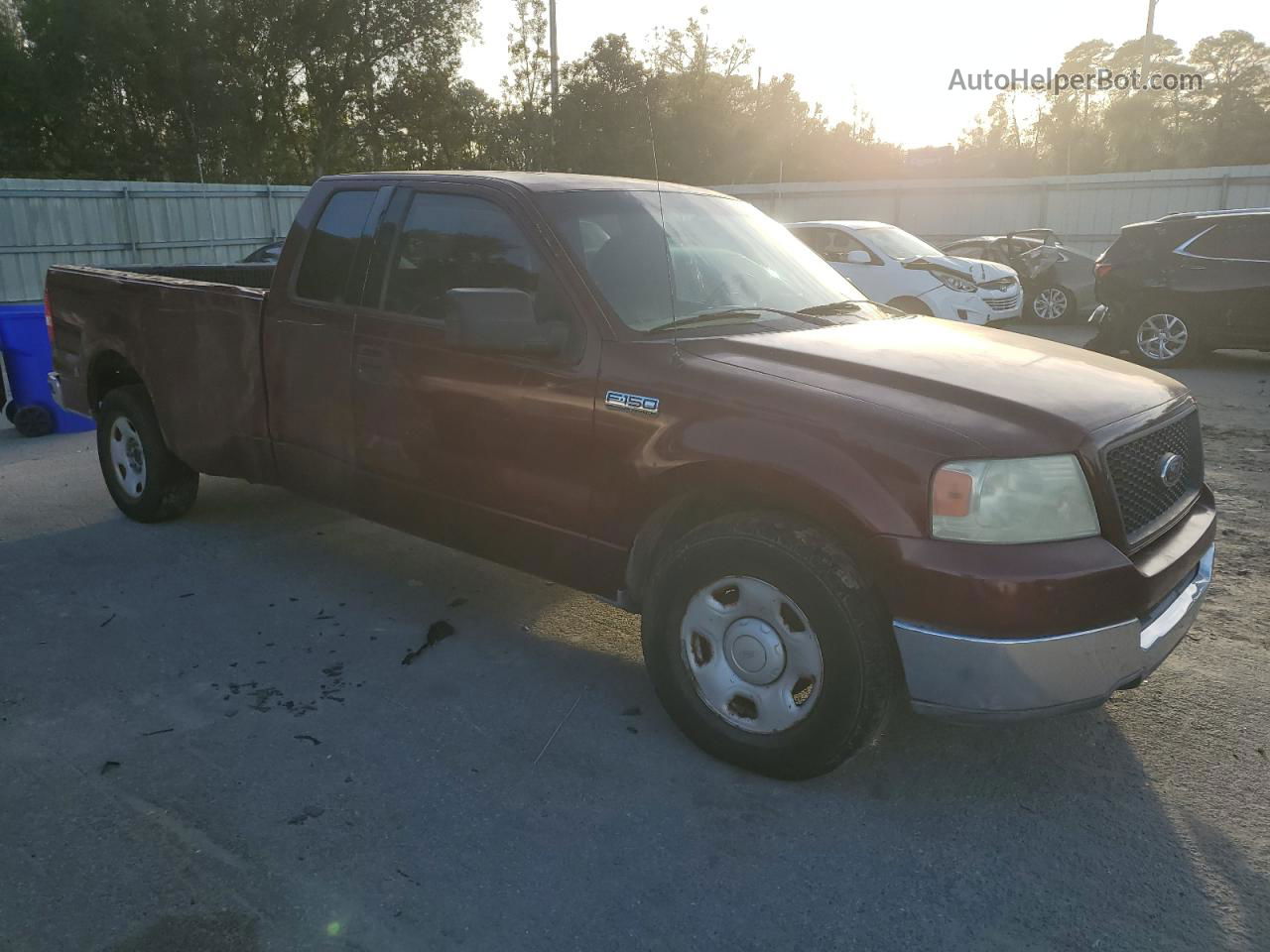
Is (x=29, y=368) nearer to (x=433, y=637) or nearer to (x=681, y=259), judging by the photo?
(x=433, y=637)

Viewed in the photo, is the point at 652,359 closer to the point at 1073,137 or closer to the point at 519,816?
the point at 519,816

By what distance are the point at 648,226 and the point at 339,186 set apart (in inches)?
61.6

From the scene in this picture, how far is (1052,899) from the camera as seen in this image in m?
2.71

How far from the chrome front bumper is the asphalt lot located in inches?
17.5

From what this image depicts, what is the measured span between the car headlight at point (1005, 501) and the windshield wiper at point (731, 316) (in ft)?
3.98

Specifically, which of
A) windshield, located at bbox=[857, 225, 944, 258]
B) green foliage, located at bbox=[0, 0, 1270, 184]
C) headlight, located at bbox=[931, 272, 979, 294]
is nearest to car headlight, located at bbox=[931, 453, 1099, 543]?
headlight, located at bbox=[931, 272, 979, 294]

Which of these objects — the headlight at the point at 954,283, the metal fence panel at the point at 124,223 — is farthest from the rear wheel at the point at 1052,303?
the metal fence panel at the point at 124,223

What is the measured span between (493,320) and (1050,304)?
51.4 feet

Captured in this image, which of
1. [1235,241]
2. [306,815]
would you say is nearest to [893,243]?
[1235,241]

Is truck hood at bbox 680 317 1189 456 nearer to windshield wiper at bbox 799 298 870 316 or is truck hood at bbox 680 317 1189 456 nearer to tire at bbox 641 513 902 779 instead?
windshield wiper at bbox 799 298 870 316

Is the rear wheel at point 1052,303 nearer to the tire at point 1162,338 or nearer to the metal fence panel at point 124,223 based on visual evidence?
the tire at point 1162,338

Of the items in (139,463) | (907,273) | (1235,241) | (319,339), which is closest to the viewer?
(319,339)

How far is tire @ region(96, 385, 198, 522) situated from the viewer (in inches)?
219

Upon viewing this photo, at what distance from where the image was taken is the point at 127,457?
5801 millimetres
